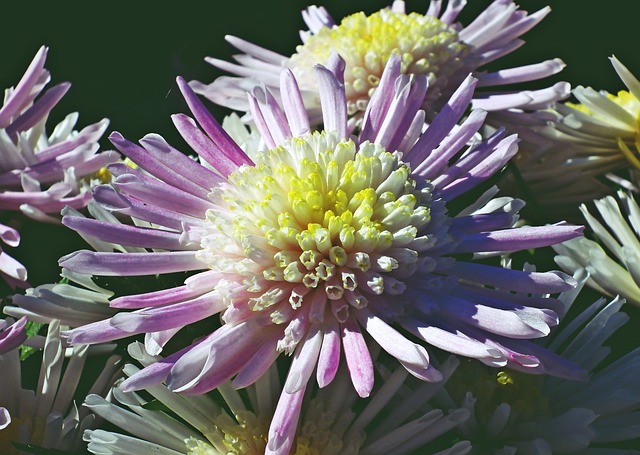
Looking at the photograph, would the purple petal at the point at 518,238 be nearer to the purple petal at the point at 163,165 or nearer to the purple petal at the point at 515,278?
the purple petal at the point at 515,278

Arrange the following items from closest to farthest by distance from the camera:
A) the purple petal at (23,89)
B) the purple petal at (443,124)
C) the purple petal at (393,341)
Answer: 1. the purple petal at (393,341)
2. the purple petal at (443,124)
3. the purple petal at (23,89)

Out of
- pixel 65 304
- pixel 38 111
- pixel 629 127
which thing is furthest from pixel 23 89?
pixel 629 127

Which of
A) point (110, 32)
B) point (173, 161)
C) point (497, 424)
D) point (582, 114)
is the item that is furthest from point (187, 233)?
point (110, 32)

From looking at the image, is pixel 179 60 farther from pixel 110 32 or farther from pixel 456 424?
pixel 456 424

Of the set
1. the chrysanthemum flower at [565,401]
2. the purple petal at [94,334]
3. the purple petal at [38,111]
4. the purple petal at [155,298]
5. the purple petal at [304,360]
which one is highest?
the purple petal at [38,111]

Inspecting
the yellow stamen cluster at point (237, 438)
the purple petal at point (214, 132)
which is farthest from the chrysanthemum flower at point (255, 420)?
the purple petal at point (214, 132)

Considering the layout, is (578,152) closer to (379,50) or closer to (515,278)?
(379,50)

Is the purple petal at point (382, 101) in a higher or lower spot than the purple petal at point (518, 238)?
higher
